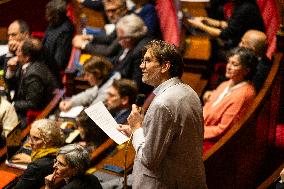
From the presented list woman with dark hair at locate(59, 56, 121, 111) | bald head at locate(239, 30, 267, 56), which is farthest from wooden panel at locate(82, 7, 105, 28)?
bald head at locate(239, 30, 267, 56)

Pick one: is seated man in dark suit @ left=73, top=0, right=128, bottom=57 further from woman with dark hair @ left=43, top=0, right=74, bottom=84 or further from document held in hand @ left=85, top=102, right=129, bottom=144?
document held in hand @ left=85, top=102, right=129, bottom=144

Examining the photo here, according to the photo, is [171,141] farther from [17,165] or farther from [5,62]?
[5,62]

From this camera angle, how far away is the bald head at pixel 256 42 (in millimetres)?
2721

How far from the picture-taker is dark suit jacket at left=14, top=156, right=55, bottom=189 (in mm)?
Answer: 2277

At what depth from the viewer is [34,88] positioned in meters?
3.10

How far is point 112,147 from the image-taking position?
8.57ft

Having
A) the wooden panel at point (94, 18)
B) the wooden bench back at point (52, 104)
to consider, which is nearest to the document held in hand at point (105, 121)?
the wooden bench back at point (52, 104)

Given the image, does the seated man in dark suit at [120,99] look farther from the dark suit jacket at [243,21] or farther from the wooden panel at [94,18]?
the wooden panel at [94,18]

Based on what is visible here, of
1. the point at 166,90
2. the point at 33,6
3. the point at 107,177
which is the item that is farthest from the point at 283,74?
the point at 33,6

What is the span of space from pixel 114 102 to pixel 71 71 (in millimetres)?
804

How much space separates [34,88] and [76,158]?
1155mm

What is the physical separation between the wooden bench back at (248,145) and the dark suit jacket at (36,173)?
0.60m

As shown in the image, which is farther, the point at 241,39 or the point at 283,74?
the point at 241,39

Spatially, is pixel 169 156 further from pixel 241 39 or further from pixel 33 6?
pixel 33 6
